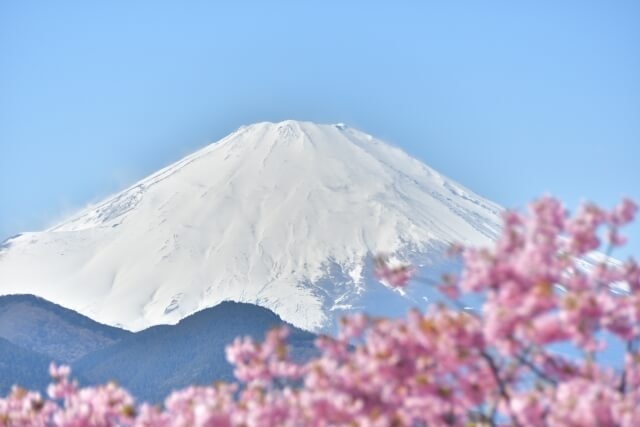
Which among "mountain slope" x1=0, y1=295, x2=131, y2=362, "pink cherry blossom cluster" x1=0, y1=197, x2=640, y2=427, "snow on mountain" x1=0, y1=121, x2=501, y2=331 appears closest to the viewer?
"pink cherry blossom cluster" x1=0, y1=197, x2=640, y2=427

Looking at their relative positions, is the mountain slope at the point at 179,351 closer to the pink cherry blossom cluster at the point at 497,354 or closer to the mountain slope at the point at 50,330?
the mountain slope at the point at 50,330

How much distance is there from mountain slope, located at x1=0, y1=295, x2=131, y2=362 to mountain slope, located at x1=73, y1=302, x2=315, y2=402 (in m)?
1.50

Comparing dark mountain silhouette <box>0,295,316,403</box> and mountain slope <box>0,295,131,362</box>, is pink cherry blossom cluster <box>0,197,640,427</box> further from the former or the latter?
mountain slope <box>0,295,131,362</box>

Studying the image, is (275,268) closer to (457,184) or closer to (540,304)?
(457,184)

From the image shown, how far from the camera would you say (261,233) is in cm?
12938

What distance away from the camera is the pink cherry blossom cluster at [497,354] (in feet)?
22.4

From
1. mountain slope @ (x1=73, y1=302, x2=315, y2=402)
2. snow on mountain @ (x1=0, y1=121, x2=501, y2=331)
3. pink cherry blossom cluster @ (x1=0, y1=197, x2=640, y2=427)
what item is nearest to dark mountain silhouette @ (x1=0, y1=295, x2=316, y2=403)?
mountain slope @ (x1=73, y1=302, x2=315, y2=402)

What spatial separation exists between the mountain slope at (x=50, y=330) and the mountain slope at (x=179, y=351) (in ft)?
4.91

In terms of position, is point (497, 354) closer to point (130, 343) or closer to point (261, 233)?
point (130, 343)

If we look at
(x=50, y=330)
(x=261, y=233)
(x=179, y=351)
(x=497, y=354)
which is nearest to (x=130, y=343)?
(x=50, y=330)

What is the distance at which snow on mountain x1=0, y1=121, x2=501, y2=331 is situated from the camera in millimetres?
120125

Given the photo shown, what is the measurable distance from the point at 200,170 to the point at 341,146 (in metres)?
16.3

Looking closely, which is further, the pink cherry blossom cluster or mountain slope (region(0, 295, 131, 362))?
mountain slope (region(0, 295, 131, 362))

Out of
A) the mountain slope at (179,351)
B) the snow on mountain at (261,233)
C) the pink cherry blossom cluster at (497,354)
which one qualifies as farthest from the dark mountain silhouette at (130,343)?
the pink cherry blossom cluster at (497,354)
